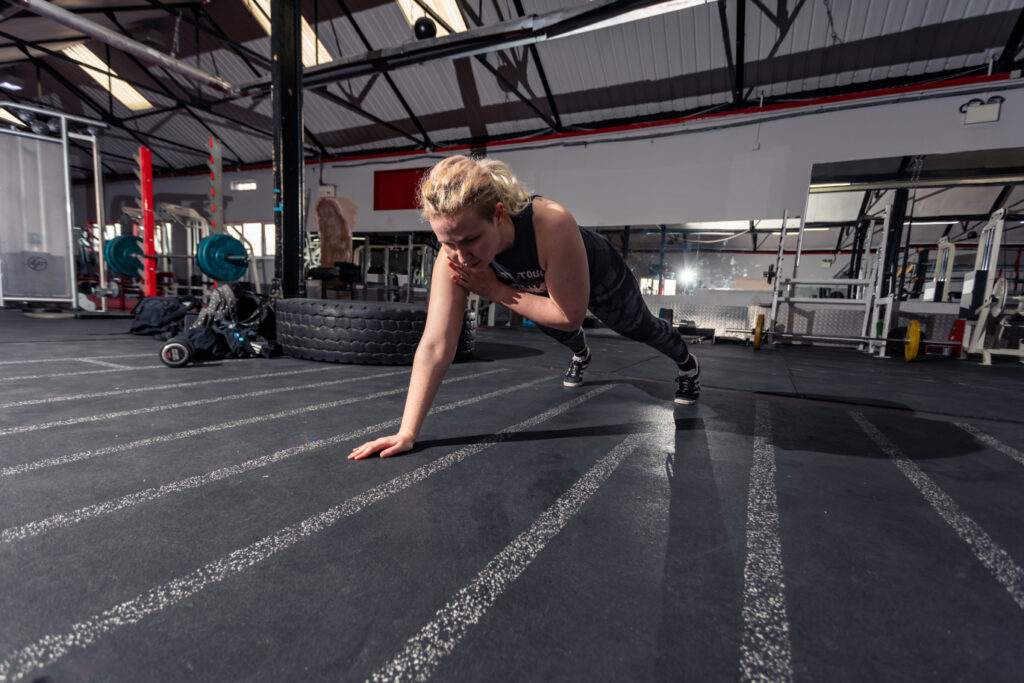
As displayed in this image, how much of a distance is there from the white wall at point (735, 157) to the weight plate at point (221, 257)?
16.7 feet

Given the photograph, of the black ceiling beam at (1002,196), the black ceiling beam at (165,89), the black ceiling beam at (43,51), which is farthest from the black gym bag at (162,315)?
the black ceiling beam at (1002,196)

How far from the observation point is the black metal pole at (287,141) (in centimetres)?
359

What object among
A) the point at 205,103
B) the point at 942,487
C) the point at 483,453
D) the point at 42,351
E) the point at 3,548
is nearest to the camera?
the point at 3,548

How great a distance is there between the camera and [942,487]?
1205mm

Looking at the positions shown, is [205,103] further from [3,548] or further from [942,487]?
[942,487]

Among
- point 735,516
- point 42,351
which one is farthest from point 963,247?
point 42,351

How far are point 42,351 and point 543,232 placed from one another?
137 inches

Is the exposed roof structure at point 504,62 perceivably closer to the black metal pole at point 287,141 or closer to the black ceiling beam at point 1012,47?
the black ceiling beam at point 1012,47

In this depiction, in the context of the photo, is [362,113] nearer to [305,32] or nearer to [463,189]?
[305,32]

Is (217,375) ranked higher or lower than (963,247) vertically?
lower

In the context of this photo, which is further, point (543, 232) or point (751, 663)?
point (543, 232)

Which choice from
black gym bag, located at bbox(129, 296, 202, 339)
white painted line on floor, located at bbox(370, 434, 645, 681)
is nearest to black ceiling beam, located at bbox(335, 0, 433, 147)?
black gym bag, located at bbox(129, 296, 202, 339)

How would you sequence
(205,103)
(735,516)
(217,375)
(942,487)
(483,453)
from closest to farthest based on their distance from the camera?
(735,516), (942,487), (483,453), (217,375), (205,103)

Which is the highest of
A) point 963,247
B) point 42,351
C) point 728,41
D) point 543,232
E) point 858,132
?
point 728,41
